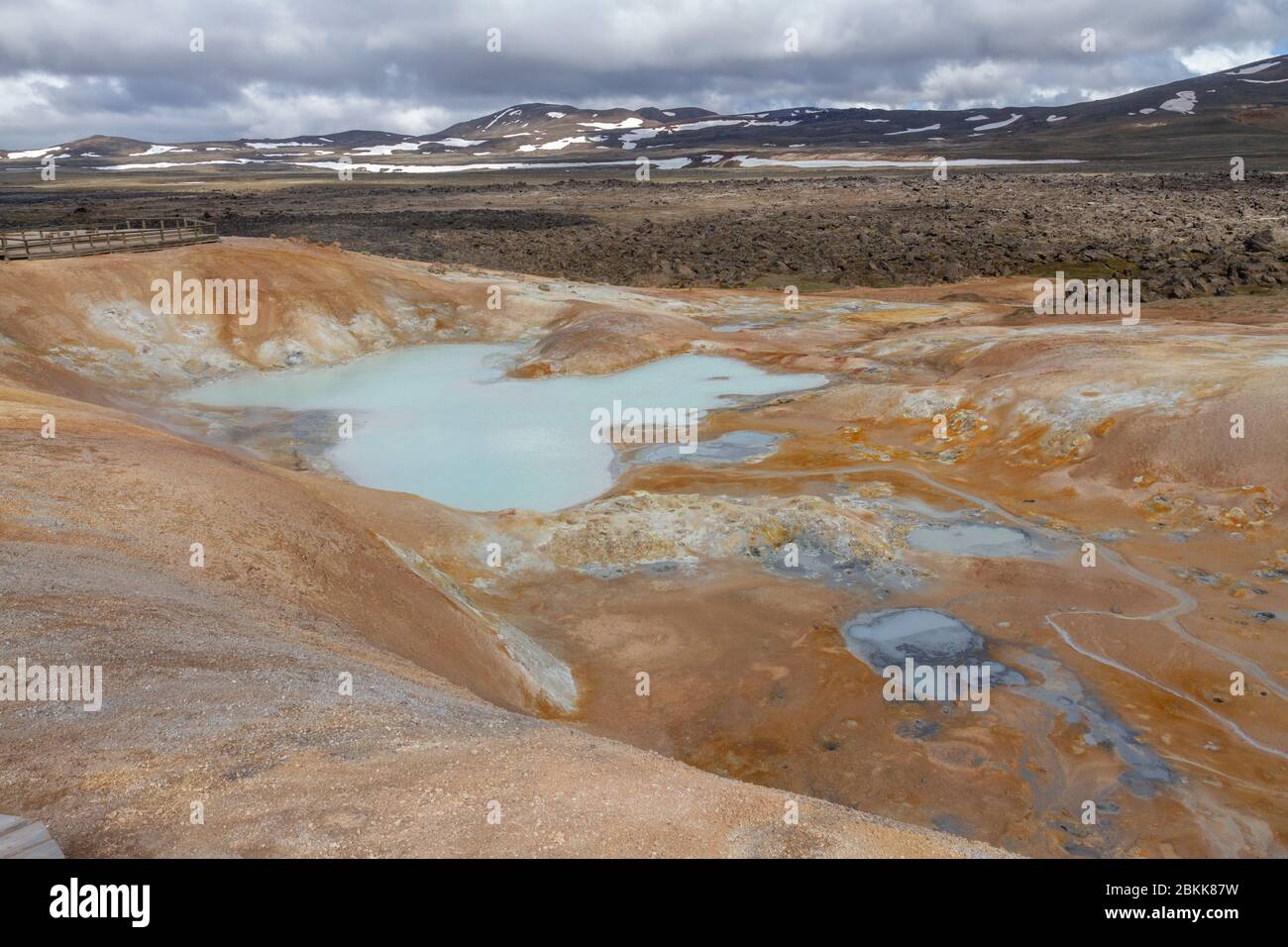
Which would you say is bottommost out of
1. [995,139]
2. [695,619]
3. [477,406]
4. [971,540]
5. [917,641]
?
[917,641]

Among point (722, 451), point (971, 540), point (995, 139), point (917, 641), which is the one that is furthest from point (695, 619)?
point (995, 139)

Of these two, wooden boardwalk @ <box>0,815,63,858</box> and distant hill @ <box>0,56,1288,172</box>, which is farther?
distant hill @ <box>0,56,1288,172</box>

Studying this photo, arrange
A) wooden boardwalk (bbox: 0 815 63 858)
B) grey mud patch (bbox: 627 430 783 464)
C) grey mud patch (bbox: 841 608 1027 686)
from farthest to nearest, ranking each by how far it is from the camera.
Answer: grey mud patch (bbox: 627 430 783 464)
grey mud patch (bbox: 841 608 1027 686)
wooden boardwalk (bbox: 0 815 63 858)

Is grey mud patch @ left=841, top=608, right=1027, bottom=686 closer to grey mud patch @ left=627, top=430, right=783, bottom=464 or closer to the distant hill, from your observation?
grey mud patch @ left=627, top=430, right=783, bottom=464

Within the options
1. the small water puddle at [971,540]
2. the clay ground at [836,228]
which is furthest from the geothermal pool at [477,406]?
the clay ground at [836,228]

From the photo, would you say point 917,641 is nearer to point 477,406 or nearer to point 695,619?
point 695,619

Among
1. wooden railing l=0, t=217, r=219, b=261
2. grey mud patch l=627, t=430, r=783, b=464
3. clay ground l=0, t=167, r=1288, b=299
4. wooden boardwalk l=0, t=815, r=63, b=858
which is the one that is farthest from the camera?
clay ground l=0, t=167, r=1288, b=299

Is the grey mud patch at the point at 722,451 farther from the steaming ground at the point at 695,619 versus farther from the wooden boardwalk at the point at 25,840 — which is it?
the wooden boardwalk at the point at 25,840

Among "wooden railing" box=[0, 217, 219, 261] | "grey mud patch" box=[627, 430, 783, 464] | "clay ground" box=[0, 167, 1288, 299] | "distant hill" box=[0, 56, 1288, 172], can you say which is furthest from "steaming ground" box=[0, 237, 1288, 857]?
"distant hill" box=[0, 56, 1288, 172]
